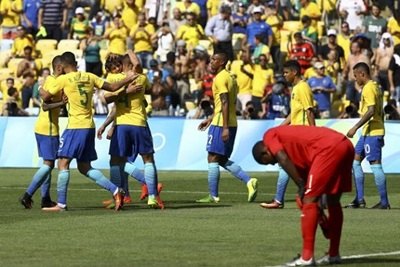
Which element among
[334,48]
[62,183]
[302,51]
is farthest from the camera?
[334,48]

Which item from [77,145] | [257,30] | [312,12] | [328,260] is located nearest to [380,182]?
[77,145]

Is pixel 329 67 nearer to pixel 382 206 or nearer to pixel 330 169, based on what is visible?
pixel 382 206

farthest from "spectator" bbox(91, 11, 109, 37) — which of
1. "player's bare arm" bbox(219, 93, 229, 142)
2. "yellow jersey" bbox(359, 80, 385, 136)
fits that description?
"yellow jersey" bbox(359, 80, 385, 136)

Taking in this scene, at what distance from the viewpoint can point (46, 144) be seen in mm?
20203

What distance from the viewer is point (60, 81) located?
62.8ft

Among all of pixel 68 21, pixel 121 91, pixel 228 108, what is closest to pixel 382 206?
pixel 228 108

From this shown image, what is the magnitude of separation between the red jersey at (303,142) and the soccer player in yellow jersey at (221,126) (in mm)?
7396

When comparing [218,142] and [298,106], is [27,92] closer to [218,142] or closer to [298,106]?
[218,142]

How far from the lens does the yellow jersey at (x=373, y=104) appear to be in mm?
20281

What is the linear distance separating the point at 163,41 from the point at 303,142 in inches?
937

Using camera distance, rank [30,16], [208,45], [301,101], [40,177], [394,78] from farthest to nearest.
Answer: [30,16], [208,45], [394,78], [301,101], [40,177]

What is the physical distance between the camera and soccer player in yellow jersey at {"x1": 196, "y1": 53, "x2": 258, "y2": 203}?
20844 mm

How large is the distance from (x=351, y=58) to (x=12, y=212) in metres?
15.5

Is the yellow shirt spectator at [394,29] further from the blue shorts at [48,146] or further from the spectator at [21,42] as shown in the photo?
the blue shorts at [48,146]
